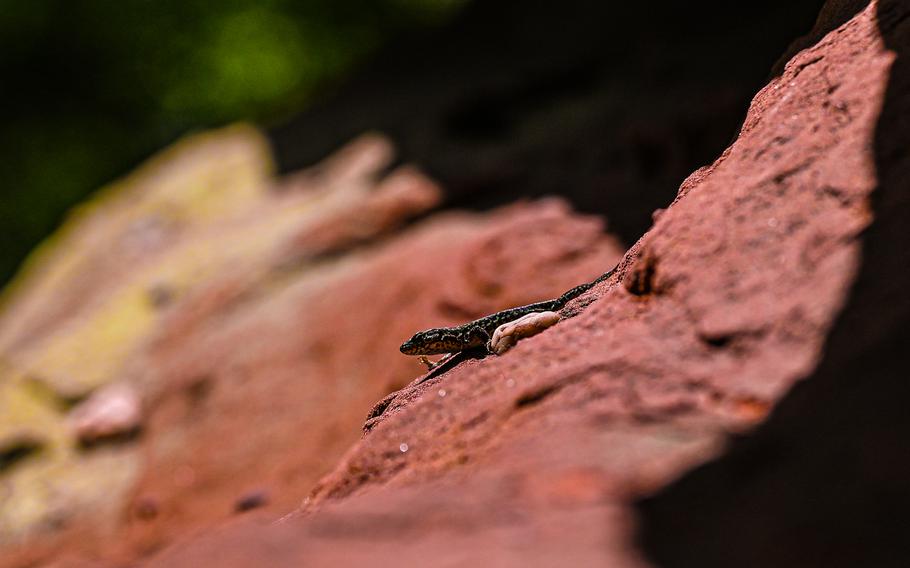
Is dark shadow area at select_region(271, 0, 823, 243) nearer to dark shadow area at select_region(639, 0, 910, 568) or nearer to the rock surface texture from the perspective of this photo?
the rock surface texture

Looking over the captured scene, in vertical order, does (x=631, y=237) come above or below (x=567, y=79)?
below

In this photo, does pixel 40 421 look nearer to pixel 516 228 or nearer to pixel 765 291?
pixel 516 228

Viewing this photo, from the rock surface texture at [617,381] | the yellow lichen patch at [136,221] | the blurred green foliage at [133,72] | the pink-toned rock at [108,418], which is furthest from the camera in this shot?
the blurred green foliage at [133,72]

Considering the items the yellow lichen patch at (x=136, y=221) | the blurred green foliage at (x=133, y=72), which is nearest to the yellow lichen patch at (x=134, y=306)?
the yellow lichen patch at (x=136, y=221)

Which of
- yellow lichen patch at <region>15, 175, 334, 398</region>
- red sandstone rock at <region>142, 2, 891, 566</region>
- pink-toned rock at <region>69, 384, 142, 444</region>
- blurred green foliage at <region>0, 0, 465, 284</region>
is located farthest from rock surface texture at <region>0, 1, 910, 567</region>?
blurred green foliage at <region>0, 0, 465, 284</region>

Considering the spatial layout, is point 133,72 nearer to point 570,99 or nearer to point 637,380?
point 570,99

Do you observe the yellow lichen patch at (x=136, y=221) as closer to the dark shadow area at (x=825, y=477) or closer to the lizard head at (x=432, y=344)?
the lizard head at (x=432, y=344)

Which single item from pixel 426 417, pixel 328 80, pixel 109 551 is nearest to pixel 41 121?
pixel 328 80
